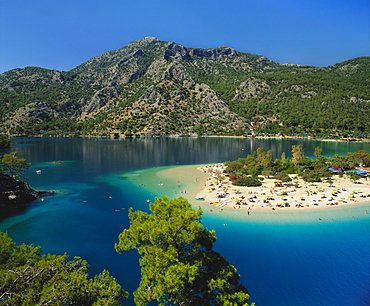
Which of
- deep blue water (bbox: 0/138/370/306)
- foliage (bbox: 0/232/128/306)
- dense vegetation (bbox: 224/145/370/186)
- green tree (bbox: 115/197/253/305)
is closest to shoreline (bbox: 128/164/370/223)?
deep blue water (bbox: 0/138/370/306)

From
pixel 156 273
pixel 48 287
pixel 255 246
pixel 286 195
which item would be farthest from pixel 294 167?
pixel 48 287

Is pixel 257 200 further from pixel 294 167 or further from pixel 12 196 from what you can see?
pixel 12 196

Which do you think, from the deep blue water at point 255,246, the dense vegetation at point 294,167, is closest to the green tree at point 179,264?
the deep blue water at point 255,246

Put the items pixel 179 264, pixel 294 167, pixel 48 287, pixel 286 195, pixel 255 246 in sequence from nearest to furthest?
pixel 48 287 < pixel 179 264 < pixel 255 246 < pixel 286 195 < pixel 294 167

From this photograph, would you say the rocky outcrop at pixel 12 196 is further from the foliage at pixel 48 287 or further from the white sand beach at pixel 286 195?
the white sand beach at pixel 286 195

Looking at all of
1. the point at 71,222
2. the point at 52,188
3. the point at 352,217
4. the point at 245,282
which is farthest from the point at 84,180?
the point at 352,217

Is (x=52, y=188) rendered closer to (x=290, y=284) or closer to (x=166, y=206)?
(x=166, y=206)
